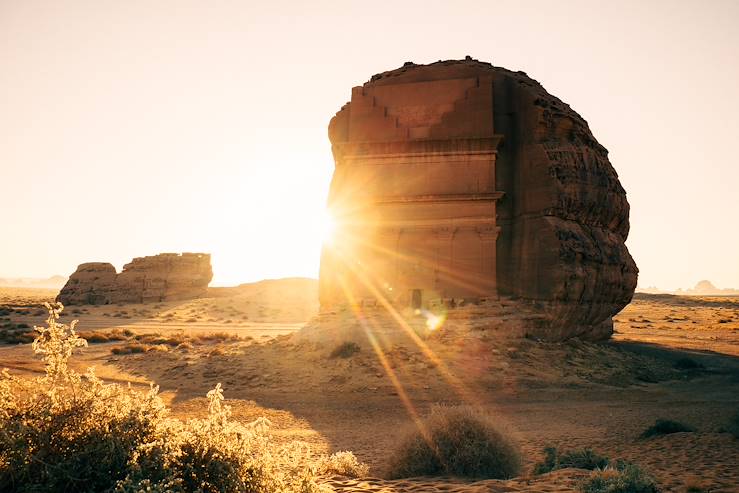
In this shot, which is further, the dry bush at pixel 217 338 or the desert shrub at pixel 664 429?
the dry bush at pixel 217 338

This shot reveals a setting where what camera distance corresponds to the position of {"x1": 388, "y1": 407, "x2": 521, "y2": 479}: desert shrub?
6938 millimetres

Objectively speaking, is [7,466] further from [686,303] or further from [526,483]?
A: [686,303]

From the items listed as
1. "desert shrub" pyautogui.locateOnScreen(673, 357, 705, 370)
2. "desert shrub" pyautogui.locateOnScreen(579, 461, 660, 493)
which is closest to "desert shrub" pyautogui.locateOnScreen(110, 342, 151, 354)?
"desert shrub" pyautogui.locateOnScreen(579, 461, 660, 493)

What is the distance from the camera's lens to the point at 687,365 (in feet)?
62.5

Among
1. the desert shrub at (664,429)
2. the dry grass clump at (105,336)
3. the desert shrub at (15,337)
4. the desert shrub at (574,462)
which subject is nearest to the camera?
the desert shrub at (574,462)

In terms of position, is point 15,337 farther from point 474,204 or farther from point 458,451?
point 458,451

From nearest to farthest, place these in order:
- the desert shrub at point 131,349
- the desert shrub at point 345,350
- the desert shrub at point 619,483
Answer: the desert shrub at point 619,483 < the desert shrub at point 345,350 < the desert shrub at point 131,349

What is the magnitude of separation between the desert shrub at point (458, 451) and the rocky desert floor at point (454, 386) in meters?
0.38

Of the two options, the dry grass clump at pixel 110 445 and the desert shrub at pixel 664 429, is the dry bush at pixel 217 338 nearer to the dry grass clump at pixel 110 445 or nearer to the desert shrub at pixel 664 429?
the desert shrub at pixel 664 429

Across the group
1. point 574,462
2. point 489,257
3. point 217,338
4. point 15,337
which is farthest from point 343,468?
point 15,337

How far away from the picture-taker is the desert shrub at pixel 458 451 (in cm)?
694

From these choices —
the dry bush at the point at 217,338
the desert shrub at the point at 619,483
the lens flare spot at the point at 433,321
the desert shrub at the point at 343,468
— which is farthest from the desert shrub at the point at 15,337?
the desert shrub at the point at 619,483

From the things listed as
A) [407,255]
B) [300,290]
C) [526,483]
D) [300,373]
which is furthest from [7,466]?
[300,290]

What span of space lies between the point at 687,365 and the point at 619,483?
1730 centimetres
